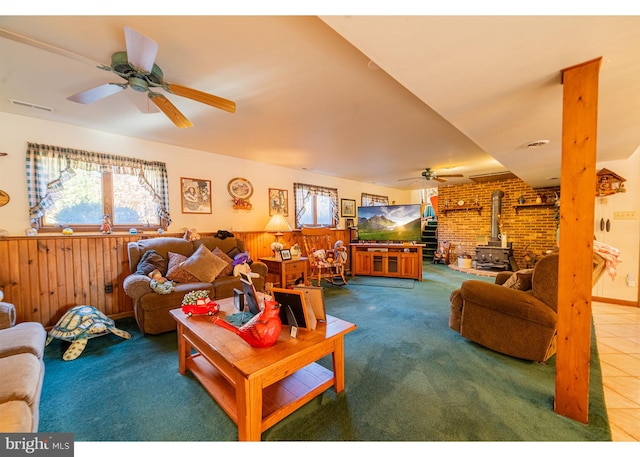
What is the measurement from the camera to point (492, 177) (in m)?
5.91

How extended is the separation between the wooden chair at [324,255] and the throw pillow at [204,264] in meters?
1.89

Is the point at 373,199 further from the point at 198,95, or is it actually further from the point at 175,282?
the point at 198,95

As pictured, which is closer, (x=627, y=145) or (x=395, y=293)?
(x=627, y=145)

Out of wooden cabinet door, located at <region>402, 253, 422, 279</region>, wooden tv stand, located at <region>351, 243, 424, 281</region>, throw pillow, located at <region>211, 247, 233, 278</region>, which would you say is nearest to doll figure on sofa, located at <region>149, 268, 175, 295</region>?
throw pillow, located at <region>211, 247, 233, 278</region>

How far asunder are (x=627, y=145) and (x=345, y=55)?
3.74 meters

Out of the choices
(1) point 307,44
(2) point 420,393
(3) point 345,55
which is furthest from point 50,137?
(2) point 420,393

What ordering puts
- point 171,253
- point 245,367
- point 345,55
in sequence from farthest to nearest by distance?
point 171,253
point 345,55
point 245,367

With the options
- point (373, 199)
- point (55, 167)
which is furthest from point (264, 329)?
point (373, 199)

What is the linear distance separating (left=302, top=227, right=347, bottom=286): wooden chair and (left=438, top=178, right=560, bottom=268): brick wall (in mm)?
3883

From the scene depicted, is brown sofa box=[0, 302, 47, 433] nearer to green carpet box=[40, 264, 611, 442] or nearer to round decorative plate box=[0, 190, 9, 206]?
green carpet box=[40, 264, 611, 442]

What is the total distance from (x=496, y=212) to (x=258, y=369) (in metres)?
6.89
